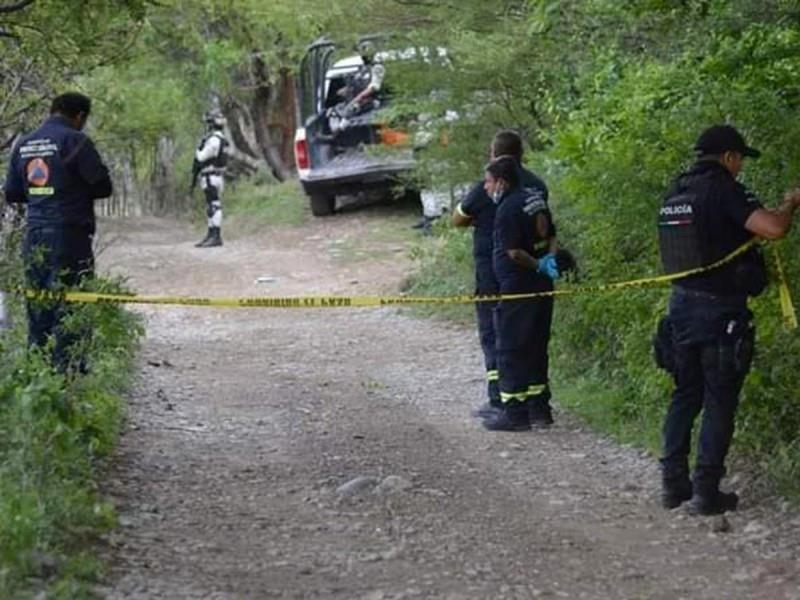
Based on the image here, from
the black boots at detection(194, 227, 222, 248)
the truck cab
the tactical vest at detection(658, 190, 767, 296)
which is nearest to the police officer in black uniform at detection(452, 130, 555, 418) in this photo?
the tactical vest at detection(658, 190, 767, 296)

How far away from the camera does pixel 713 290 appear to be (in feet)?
26.3

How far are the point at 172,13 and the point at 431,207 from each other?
804 cm

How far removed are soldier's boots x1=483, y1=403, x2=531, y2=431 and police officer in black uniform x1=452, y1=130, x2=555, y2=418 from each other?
0.22 metres

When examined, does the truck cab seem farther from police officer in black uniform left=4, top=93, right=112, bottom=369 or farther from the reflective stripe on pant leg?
police officer in black uniform left=4, top=93, right=112, bottom=369

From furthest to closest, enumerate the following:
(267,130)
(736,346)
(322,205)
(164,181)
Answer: (164,181), (267,130), (322,205), (736,346)

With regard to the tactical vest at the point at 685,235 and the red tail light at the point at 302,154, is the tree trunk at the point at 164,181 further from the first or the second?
the tactical vest at the point at 685,235

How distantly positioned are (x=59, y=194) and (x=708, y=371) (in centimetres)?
392

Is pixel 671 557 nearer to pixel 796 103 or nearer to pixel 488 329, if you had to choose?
pixel 796 103

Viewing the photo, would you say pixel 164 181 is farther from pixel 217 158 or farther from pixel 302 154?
pixel 302 154

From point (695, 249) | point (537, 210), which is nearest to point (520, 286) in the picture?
point (537, 210)

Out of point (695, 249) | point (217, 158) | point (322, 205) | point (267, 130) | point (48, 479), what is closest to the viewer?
point (48, 479)

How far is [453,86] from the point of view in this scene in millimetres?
15852

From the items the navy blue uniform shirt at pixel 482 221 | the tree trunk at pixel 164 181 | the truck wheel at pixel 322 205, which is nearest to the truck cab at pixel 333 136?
the truck wheel at pixel 322 205

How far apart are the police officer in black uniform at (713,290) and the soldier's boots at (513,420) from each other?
251cm
